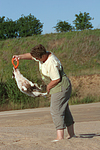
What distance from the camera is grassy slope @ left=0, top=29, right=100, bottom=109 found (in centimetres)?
2922

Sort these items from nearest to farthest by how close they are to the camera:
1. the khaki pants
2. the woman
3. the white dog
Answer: the woman → the khaki pants → the white dog

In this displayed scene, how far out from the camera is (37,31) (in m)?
49.2

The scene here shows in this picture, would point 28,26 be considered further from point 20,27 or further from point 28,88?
point 28,88

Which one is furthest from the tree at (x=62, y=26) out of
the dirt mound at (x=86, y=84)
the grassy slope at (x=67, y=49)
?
the dirt mound at (x=86, y=84)

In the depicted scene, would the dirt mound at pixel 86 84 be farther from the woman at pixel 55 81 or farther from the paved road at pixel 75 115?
the woman at pixel 55 81

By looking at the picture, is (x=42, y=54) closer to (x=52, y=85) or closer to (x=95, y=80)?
(x=52, y=85)

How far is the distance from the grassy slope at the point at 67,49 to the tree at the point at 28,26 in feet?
32.4

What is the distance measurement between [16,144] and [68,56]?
28.0 metres

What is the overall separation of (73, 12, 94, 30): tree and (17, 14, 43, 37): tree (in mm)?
6850

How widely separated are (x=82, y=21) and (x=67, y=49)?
17.4 meters

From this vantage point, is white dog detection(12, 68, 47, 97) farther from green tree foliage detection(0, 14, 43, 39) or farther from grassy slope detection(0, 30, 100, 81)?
green tree foliage detection(0, 14, 43, 39)

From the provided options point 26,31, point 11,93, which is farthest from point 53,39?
point 11,93

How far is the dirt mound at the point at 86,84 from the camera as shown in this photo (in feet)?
68.7

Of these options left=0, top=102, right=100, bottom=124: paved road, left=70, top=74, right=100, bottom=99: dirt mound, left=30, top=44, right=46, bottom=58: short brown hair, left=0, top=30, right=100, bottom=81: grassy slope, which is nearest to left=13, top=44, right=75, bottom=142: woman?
left=30, top=44, right=46, bottom=58: short brown hair
